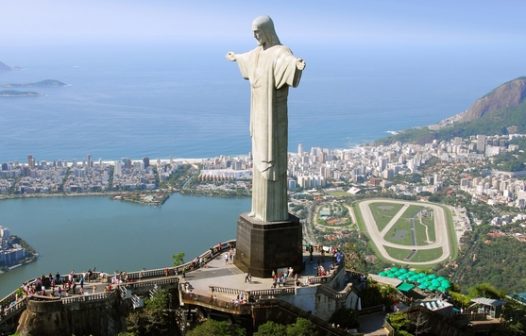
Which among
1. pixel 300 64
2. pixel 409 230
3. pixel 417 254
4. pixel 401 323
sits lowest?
pixel 417 254

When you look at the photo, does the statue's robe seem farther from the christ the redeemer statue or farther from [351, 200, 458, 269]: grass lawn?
[351, 200, 458, 269]: grass lawn

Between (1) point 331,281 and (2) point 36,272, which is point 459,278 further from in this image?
(1) point 331,281

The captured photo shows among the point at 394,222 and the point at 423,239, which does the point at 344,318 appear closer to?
the point at 423,239

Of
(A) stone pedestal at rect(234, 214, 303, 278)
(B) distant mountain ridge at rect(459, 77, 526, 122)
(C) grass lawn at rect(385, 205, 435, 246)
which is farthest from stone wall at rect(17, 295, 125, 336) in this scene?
(B) distant mountain ridge at rect(459, 77, 526, 122)

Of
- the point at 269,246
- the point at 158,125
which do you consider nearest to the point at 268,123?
the point at 269,246

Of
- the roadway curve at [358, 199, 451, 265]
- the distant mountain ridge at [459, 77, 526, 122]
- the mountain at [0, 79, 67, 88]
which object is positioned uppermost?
the mountain at [0, 79, 67, 88]
